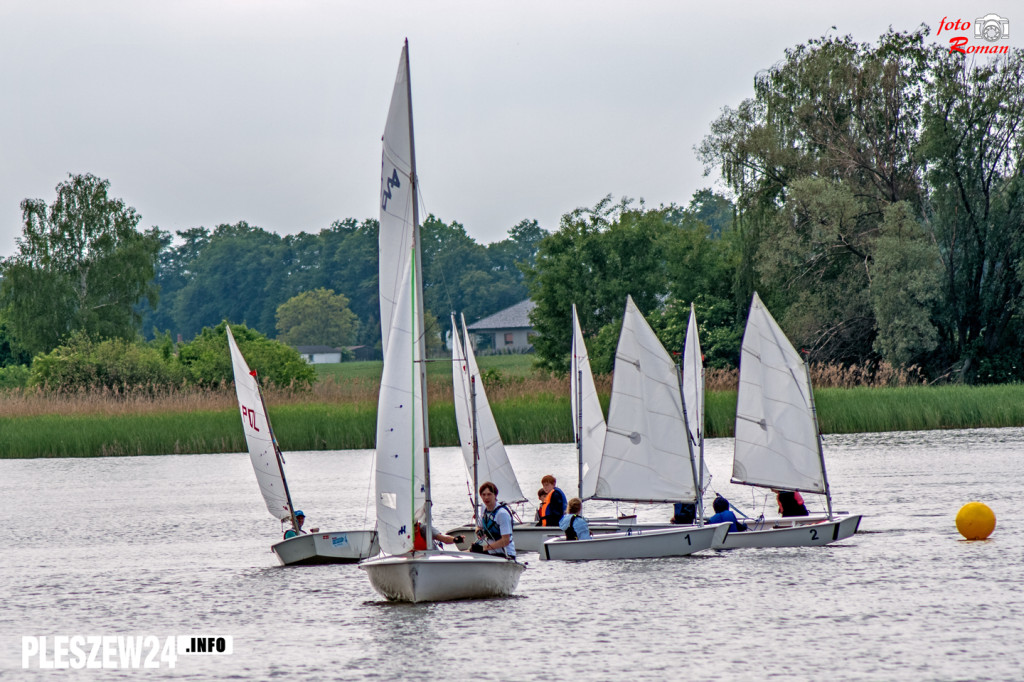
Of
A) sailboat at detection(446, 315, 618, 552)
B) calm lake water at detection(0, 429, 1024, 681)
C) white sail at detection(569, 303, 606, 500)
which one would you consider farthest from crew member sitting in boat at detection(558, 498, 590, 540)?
white sail at detection(569, 303, 606, 500)

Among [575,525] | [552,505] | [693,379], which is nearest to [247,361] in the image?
[693,379]

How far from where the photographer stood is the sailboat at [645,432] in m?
25.3

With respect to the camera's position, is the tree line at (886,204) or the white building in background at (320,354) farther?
the white building in background at (320,354)

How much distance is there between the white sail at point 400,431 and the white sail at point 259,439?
717cm

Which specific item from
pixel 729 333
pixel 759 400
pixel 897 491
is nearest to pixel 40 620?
pixel 759 400

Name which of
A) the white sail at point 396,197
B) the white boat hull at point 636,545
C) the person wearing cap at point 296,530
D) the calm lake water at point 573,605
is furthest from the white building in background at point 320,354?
the white sail at point 396,197

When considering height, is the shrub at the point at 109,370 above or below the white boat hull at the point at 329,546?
above

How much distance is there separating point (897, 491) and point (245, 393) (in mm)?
17404

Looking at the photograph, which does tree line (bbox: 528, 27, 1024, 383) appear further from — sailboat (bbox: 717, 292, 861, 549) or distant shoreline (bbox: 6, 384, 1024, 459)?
sailboat (bbox: 717, 292, 861, 549)

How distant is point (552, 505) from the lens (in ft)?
83.4

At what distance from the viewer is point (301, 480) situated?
44875mm

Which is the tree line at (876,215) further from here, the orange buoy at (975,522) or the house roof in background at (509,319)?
the house roof in background at (509,319)

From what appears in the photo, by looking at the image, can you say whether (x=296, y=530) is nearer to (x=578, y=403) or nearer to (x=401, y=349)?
(x=578, y=403)

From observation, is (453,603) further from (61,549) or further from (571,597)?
(61,549)
